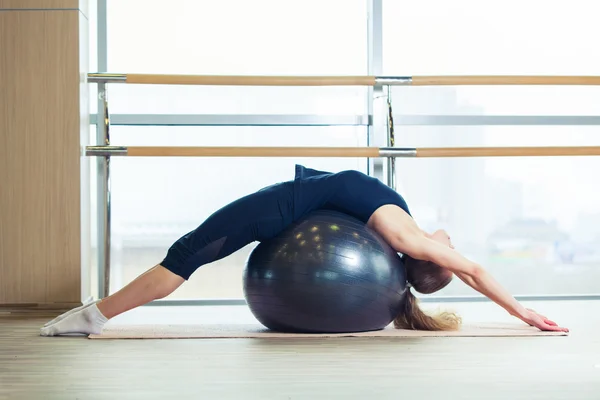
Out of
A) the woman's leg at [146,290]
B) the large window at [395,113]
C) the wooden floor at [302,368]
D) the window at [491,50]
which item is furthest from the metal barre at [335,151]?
the wooden floor at [302,368]

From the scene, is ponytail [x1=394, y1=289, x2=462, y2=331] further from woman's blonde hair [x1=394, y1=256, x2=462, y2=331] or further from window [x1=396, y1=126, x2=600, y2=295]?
window [x1=396, y1=126, x2=600, y2=295]

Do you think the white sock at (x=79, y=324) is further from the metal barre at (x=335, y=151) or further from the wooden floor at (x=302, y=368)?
the metal barre at (x=335, y=151)

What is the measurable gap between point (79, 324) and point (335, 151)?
1307 mm

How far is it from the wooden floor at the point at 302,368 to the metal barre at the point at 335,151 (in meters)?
0.97

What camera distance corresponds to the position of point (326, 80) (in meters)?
3.47

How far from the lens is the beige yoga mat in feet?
8.40

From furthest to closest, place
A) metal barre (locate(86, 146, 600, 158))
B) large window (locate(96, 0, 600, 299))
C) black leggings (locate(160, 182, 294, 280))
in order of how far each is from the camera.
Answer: large window (locate(96, 0, 600, 299))
metal barre (locate(86, 146, 600, 158))
black leggings (locate(160, 182, 294, 280))

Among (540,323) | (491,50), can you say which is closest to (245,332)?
(540,323)

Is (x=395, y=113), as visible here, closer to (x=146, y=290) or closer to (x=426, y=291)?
(x=426, y=291)

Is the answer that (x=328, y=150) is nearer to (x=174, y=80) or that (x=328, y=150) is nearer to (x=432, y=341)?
(x=174, y=80)

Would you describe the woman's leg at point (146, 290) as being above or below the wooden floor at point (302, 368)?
above

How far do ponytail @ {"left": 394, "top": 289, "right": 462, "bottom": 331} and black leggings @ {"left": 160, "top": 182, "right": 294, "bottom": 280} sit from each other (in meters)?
0.50

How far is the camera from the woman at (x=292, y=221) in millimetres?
2570

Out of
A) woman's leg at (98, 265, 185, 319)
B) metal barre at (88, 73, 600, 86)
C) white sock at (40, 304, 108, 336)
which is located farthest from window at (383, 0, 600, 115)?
white sock at (40, 304, 108, 336)
